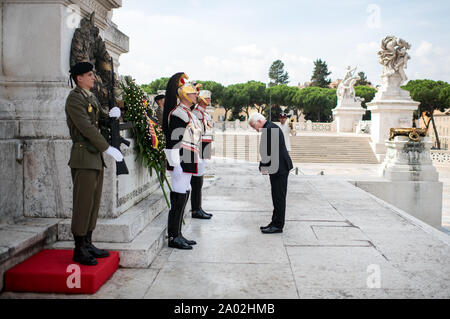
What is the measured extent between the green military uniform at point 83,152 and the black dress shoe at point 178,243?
4.08 feet

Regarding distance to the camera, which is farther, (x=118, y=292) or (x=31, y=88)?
(x=31, y=88)

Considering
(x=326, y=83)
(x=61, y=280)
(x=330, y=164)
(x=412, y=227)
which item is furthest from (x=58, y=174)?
(x=326, y=83)

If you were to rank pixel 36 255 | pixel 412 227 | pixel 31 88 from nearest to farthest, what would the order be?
1. pixel 36 255
2. pixel 31 88
3. pixel 412 227

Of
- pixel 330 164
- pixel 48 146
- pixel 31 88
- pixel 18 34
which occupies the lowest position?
pixel 330 164

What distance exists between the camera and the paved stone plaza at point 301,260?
10.6 feet

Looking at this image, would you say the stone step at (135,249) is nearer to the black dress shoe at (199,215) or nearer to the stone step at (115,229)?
the stone step at (115,229)

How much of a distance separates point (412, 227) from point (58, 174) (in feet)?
15.2

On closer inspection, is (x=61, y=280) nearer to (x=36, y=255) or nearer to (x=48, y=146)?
(x=36, y=255)

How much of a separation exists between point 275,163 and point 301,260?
1.41 metres

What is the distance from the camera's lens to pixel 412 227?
5516 mm

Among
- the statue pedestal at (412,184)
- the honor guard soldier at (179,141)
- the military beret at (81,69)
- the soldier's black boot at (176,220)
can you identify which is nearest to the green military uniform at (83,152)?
the military beret at (81,69)

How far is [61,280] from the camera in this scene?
10.1 feet

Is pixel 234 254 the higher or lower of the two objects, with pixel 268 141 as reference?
lower
